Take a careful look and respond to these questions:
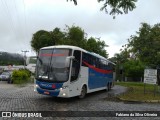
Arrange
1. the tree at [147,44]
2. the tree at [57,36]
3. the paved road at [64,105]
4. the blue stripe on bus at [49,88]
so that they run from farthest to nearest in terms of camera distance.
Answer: the tree at [57,36]
the tree at [147,44]
the blue stripe on bus at [49,88]
the paved road at [64,105]

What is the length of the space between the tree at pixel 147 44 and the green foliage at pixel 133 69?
5267 cm

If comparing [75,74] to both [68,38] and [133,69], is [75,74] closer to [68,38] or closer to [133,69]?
[68,38]

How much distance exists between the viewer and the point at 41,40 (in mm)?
56750

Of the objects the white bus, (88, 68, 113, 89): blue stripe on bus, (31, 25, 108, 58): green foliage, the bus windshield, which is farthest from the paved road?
(31, 25, 108, 58): green foliage

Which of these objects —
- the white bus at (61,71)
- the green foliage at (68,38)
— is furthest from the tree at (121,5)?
the green foliage at (68,38)

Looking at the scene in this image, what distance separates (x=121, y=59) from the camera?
93812 millimetres

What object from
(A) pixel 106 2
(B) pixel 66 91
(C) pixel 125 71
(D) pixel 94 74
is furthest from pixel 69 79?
(C) pixel 125 71

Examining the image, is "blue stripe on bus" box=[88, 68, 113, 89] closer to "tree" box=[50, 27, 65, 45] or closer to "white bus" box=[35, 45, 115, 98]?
"white bus" box=[35, 45, 115, 98]

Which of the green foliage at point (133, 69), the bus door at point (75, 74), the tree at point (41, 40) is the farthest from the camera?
the green foliage at point (133, 69)

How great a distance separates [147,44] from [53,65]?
54.8 feet

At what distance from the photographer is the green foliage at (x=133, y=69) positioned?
84.6 m

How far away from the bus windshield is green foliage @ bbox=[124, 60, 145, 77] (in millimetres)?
69867

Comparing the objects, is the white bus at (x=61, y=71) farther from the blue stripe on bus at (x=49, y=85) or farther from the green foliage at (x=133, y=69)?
the green foliage at (x=133, y=69)

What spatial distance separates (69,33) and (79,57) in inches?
1521
